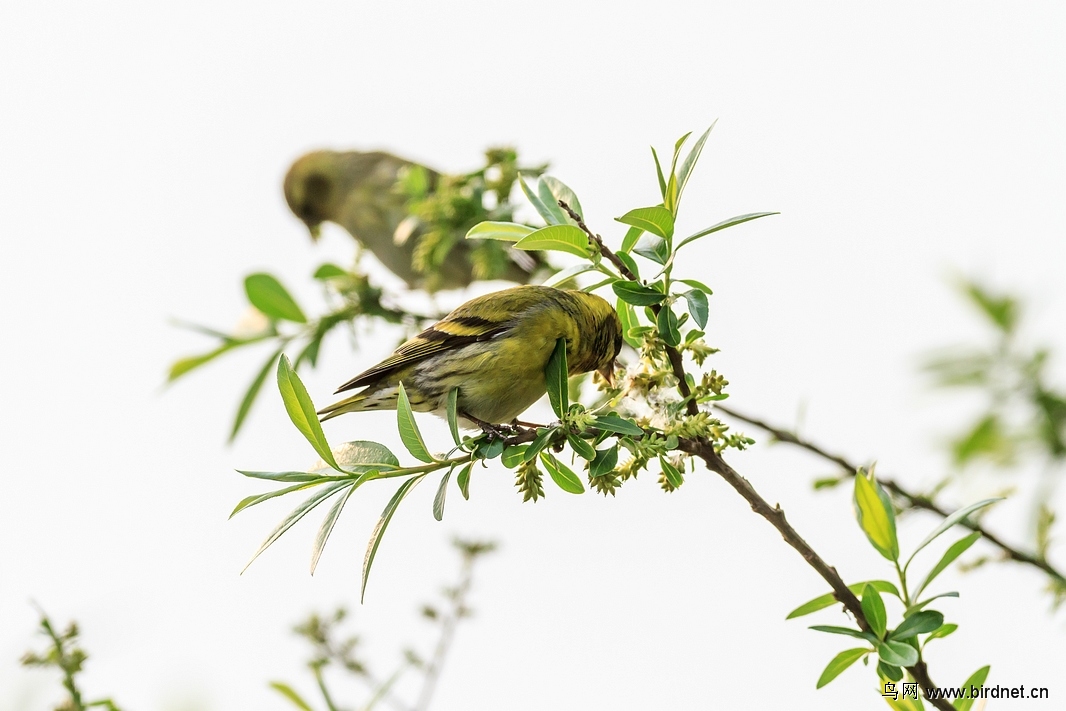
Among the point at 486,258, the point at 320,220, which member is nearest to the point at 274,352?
the point at 486,258

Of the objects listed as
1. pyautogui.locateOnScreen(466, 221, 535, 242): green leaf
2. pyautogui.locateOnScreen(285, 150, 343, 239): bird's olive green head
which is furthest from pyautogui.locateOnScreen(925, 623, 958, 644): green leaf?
pyautogui.locateOnScreen(285, 150, 343, 239): bird's olive green head

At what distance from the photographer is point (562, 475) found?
1707 millimetres

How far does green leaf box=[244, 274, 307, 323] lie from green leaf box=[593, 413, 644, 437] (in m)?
1.83

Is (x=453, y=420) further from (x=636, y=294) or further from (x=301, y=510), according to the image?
(x=636, y=294)

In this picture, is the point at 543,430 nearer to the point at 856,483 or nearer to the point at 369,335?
the point at 856,483

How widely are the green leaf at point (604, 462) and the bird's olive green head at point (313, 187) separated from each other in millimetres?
5800

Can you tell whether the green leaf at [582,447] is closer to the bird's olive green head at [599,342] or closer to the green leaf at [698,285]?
the green leaf at [698,285]

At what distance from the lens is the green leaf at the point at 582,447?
63.4 inches

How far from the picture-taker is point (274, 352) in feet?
10.7

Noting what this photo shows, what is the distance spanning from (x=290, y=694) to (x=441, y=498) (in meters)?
0.66

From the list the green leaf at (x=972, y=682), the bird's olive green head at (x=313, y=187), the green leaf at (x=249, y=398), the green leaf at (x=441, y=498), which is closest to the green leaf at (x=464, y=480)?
the green leaf at (x=441, y=498)

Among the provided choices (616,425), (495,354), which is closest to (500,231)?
(616,425)

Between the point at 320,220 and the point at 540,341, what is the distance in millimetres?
4838

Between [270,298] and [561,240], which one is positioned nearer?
[561,240]
